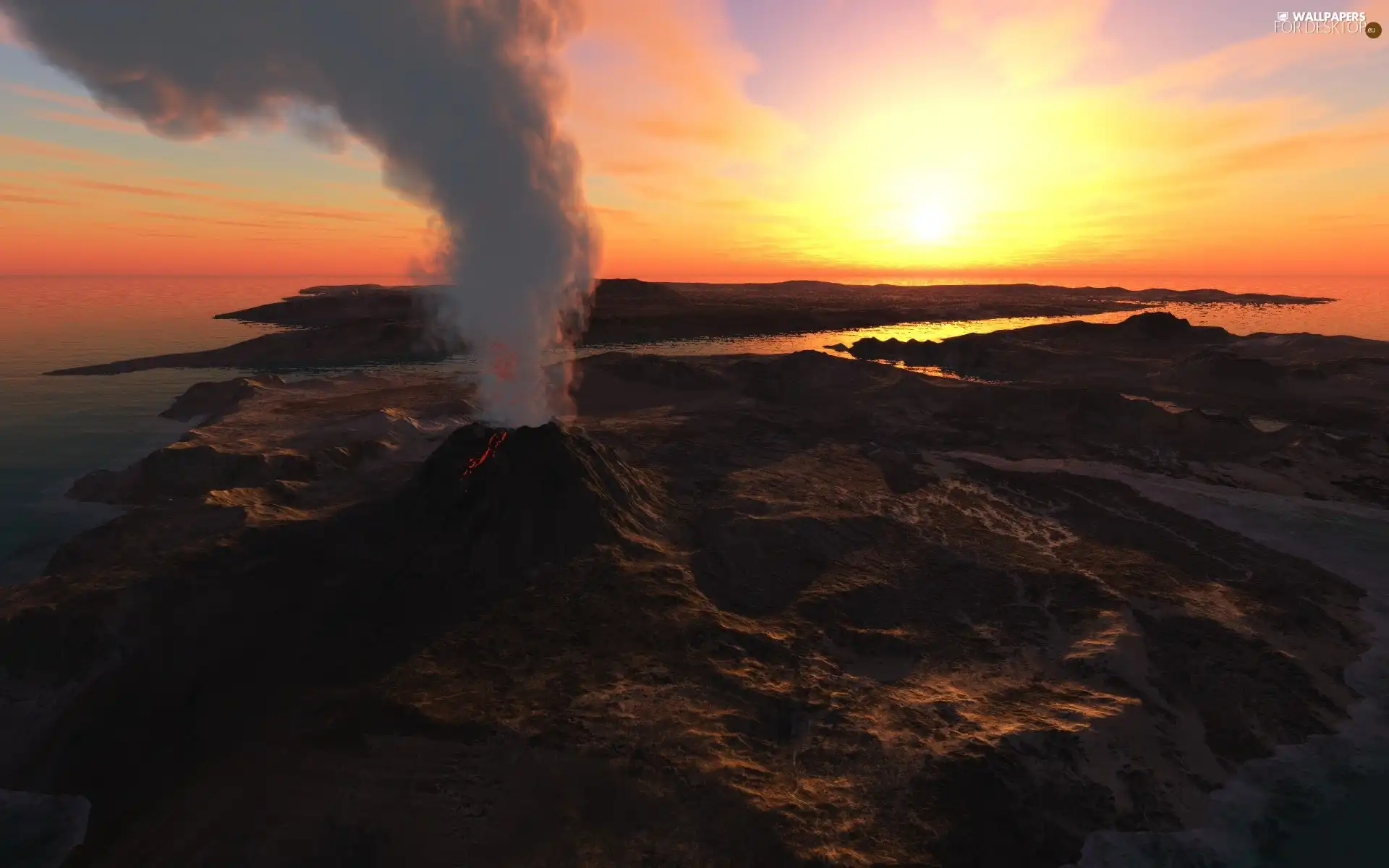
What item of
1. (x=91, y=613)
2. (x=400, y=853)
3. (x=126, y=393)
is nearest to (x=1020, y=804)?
(x=400, y=853)

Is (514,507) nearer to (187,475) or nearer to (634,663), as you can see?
(634,663)

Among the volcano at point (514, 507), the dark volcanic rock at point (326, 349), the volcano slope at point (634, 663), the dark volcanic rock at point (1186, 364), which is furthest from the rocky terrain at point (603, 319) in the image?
the dark volcanic rock at point (1186, 364)

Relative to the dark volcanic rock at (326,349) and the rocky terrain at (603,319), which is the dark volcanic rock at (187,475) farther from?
the dark volcanic rock at (326,349)

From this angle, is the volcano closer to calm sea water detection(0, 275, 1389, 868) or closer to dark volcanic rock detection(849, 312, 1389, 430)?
calm sea water detection(0, 275, 1389, 868)

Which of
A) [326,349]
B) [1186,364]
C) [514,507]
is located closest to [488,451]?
[514,507]

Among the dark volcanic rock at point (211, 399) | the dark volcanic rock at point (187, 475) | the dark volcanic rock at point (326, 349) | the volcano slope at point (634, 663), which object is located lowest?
the volcano slope at point (634, 663)
